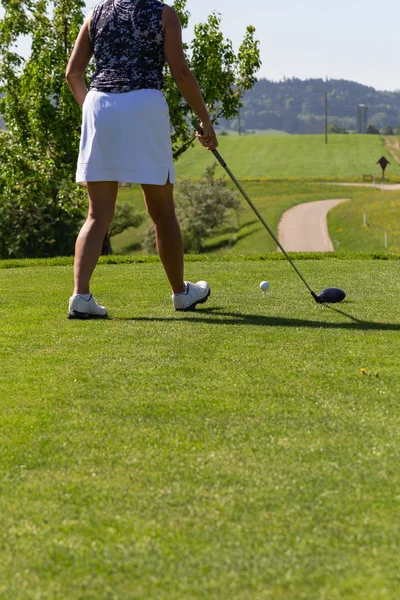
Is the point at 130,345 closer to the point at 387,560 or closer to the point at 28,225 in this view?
the point at 387,560

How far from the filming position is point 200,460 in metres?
3.18

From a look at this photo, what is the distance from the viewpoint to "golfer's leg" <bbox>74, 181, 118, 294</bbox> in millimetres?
6910

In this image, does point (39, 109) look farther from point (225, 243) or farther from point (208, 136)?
point (225, 243)

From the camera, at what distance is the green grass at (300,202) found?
57250 mm

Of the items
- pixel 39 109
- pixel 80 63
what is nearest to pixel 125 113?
pixel 80 63

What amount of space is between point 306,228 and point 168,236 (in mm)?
58997

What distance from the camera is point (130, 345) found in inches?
212

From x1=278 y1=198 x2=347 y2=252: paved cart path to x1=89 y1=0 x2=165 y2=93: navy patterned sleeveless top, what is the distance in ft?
149

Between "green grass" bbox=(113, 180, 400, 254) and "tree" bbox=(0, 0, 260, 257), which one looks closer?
"tree" bbox=(0, 0, 260, 257)

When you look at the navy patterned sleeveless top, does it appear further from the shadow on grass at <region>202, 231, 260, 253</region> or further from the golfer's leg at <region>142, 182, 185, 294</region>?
the shadow on grass at <region>202, 231, 260, 253</region>

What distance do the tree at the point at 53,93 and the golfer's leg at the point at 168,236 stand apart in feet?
90.3

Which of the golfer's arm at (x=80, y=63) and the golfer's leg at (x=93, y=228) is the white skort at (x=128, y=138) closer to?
the golfer's leg at (x=93, y=228)

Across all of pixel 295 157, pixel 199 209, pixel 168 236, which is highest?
pixel 168 236

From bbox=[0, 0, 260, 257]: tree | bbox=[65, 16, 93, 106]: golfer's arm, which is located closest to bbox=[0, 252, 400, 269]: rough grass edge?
bbox=[65, 16, 93, 106]: golfer's arm
